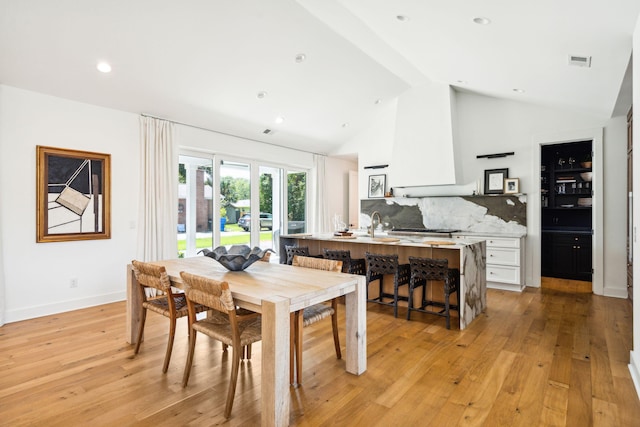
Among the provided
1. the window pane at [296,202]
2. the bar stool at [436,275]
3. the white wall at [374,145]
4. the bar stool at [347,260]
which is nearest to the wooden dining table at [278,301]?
the bar stool at [436,275]

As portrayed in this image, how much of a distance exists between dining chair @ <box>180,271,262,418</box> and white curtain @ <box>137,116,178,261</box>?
2.63m

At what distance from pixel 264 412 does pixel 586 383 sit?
7.21ft

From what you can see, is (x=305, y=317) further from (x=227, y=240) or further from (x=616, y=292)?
(x=616, y=292)

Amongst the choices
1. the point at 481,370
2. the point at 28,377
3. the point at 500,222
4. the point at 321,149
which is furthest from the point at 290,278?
the point at 321,149

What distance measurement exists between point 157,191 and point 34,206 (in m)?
1.32

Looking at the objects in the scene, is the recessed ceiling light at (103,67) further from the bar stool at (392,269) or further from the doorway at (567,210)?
the doorway at (567,210)

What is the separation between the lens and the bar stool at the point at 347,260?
4344mm

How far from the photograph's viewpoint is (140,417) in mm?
2047

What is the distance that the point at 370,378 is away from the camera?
8.23ft

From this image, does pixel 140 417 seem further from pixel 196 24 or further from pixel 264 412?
pixel 196 24

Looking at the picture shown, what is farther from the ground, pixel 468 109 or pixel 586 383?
pixel 468 109

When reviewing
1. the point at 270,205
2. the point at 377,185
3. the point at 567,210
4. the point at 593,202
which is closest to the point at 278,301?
the point at 270,205

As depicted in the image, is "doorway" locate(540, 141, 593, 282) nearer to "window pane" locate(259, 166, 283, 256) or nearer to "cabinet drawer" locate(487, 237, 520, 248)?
"cabinet drawer" locate(487, 237, 520, 248)

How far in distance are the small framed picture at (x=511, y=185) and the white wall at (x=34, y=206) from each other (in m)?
5.46
